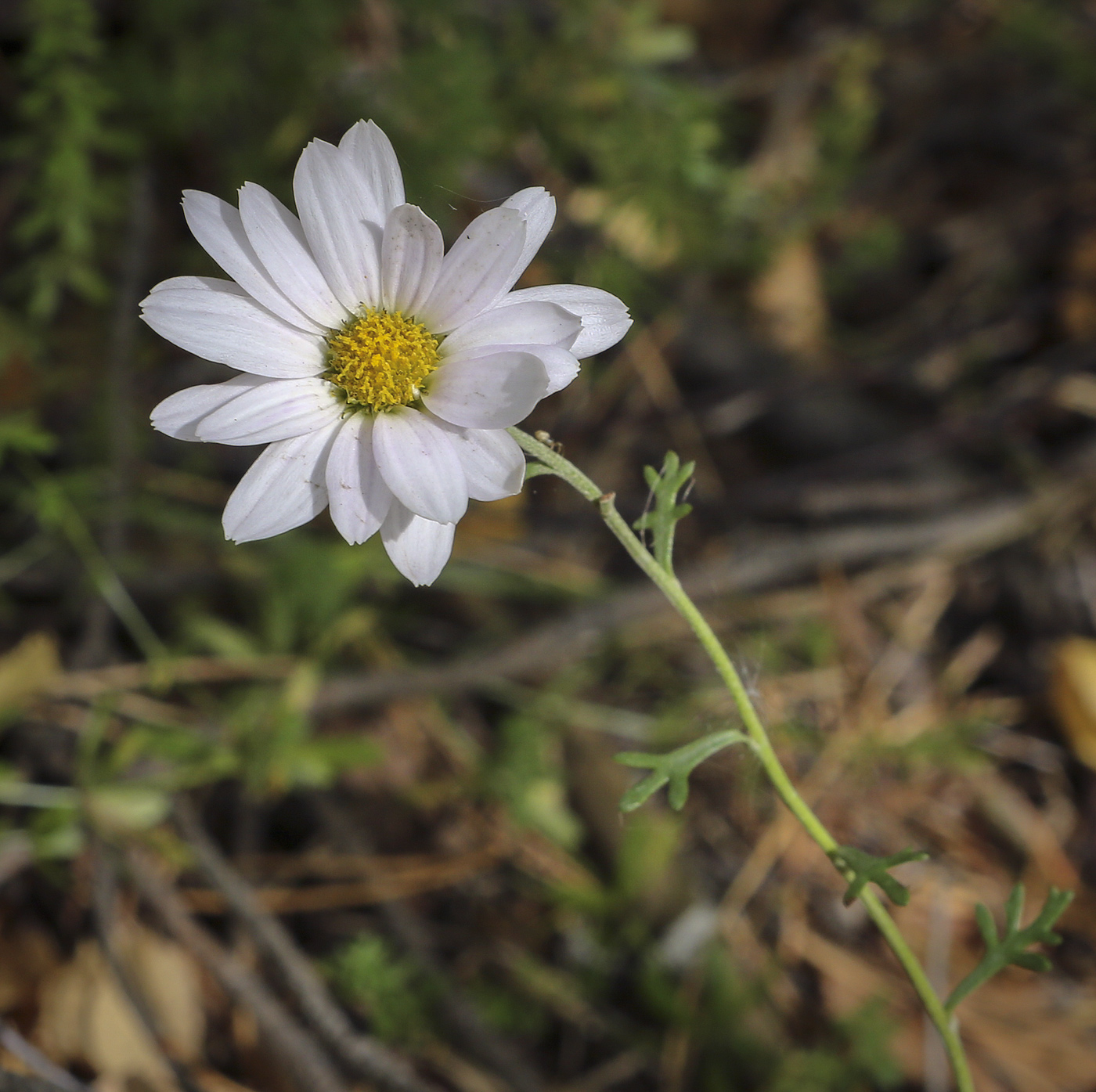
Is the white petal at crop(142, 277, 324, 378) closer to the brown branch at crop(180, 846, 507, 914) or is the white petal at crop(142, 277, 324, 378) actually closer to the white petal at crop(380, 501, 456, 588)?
the white petal at crop(380, 501, 456, 588)

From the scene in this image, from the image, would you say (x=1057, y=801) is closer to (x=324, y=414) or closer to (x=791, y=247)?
(x=791, y=247)

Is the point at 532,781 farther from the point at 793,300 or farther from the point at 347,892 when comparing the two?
the point at 793,300

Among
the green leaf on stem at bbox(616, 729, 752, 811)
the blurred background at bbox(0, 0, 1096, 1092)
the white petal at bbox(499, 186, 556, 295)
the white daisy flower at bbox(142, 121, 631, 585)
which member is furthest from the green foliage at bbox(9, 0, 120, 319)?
the green leaf on stem at bbox(616, 729, 752, 811)

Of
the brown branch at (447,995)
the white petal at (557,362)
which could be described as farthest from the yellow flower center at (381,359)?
the brown branch at (447,995)

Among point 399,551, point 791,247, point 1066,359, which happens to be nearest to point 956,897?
point 1066,359

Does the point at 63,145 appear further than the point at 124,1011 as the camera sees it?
Yes

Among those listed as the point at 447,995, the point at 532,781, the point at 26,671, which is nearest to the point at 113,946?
the point at 26,671
